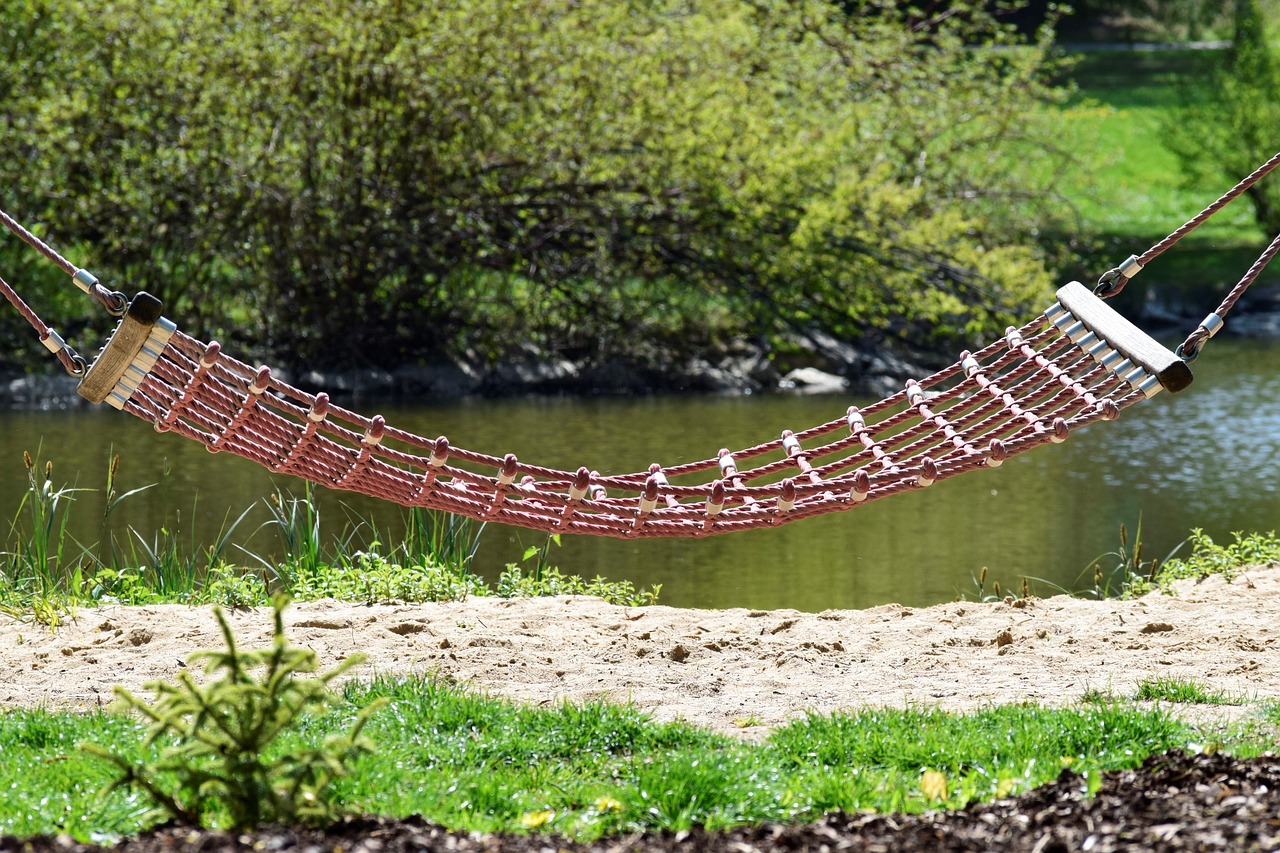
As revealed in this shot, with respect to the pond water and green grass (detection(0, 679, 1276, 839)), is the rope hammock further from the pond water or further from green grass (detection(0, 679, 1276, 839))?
the pond water

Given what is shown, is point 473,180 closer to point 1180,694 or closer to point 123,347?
point 123,347

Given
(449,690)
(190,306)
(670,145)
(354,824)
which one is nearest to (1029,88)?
(670,145)

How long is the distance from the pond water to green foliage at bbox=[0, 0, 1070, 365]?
145cm

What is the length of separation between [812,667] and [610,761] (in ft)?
4.19

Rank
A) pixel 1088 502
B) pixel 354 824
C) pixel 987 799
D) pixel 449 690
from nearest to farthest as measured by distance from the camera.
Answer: pixel 354 824, pixel 987 799, pixel 449 690, pixel 1088 502

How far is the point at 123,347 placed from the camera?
3.64 metres

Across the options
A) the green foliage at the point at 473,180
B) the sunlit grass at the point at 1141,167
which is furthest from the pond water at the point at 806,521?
the sunlit grass at the point at 1141,167

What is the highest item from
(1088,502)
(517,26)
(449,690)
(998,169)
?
(517,26)

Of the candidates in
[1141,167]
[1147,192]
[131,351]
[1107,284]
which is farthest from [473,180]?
[1141,167]

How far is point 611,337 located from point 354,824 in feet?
36.5

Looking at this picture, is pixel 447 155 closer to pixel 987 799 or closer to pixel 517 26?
pixel 517 26

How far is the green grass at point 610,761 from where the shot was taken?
256cm

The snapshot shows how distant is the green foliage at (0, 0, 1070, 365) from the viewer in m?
12.4

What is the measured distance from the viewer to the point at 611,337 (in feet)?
43.9
